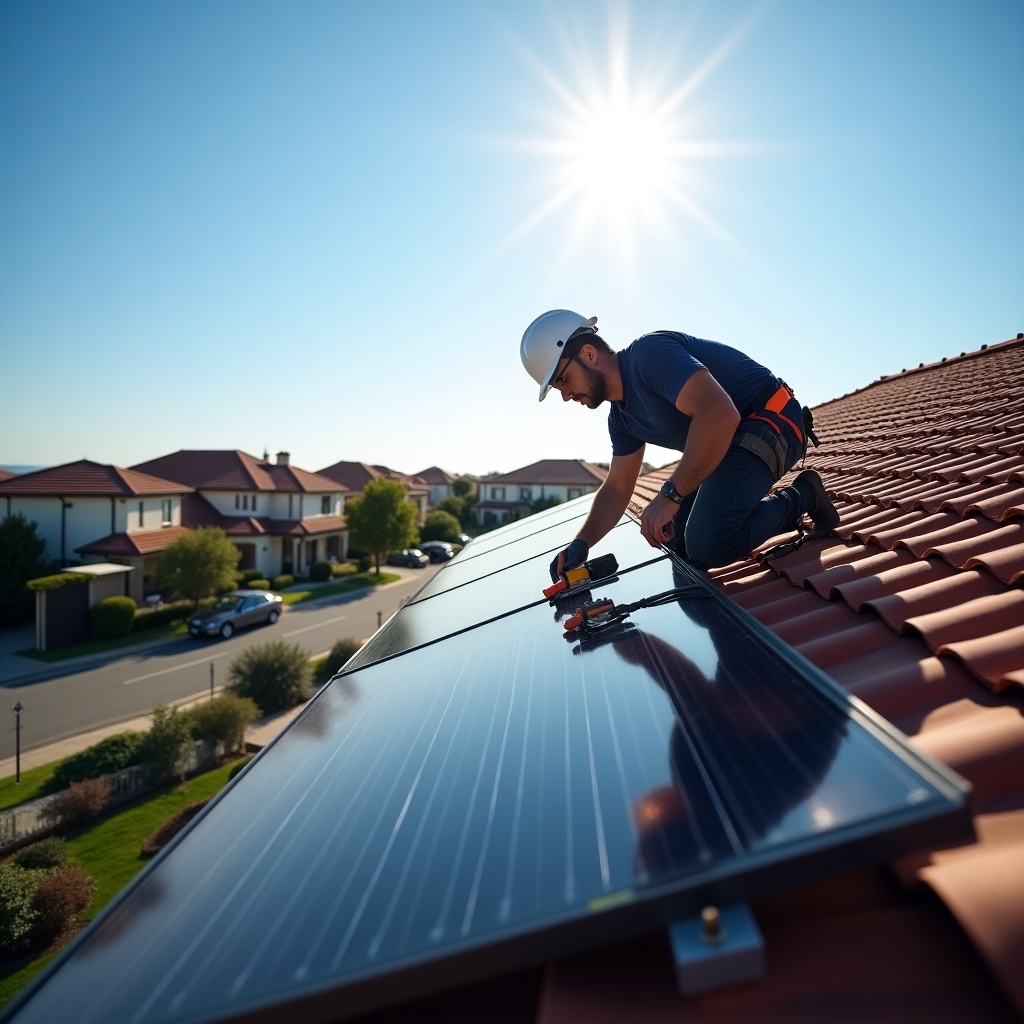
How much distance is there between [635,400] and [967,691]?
2.10m

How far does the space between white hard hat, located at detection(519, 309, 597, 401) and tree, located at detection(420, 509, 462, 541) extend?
2143 inches

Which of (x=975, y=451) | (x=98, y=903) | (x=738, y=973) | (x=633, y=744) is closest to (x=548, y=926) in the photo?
(x=738, y=973)

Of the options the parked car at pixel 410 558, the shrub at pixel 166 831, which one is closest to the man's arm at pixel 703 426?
the shrub at pixel 166 831

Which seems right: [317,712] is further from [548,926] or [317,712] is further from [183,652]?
[183,652]

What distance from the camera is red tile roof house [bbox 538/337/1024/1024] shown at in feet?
3.31

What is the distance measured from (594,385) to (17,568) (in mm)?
35753

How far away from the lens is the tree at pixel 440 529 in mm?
58000

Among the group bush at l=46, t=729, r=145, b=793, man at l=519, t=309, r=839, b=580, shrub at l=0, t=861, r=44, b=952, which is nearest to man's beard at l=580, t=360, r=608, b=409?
man at l=519, t=309, r=839, b=580

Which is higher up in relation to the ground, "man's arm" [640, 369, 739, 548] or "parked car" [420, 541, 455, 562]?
"man's arm" [640, 369, 739, 548]

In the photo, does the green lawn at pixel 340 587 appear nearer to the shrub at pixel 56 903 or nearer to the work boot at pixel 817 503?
the shrub at pixel 56 903

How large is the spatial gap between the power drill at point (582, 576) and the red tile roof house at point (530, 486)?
61757 millimetres

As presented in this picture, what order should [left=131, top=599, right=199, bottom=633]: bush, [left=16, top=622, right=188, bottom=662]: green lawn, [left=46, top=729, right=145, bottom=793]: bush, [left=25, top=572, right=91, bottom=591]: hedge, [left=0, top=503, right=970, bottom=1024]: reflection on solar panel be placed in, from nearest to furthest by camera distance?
[left=0, top=503, right=970, bottom=1024]: reflection on solar panel < [left=46, top=729, right=145, bottom=793]: bush < [left=16, top=622, right=188, bottom=662]: green lawn < [left=25, top=572, right=91, bottom=591]: hedge < [left=131, top=599, right=199, bottom=633]: bush

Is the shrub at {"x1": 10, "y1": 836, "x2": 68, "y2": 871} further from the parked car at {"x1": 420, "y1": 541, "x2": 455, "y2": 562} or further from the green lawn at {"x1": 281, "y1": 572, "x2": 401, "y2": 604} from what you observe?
Result: the parked car at {"x1": 420, "y1": 541, "x2": 455, "y2": 562}

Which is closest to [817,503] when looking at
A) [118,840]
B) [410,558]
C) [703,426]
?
[703,426]
